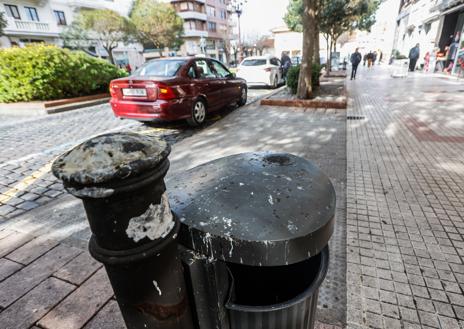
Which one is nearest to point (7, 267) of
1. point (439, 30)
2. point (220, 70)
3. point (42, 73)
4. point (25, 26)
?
Result: point (220, 70)

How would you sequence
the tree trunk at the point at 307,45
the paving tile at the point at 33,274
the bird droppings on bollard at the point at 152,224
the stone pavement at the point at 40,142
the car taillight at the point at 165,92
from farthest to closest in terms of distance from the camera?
1. the tree trunk at the point at 307,45
2. the car taillight at the point at 165,92
3. the stone pavement at the point at 40,142
4. the paving tile at the point at 33,274
5. the bird droppings on bollard at the point at 152,224

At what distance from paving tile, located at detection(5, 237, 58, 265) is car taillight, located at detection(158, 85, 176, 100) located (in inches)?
141

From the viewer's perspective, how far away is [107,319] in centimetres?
177

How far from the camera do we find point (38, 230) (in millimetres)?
2748

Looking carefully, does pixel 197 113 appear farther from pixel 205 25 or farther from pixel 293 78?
pixel 205 25

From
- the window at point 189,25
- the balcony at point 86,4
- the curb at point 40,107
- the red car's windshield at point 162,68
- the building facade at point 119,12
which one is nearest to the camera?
the red car's windshield at point 162,68

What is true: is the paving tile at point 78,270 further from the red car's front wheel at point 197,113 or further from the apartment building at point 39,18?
the apartment building at point 39,18

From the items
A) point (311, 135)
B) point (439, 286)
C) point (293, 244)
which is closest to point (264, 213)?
point (293, 244)

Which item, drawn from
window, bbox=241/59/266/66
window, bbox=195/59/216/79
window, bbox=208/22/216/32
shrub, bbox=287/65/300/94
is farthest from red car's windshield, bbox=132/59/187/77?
window, bbox=208/22/216/32

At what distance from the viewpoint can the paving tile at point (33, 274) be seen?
1996 millimetres

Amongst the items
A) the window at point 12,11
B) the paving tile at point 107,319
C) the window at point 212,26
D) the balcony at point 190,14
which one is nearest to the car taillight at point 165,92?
the paving tile at point 107,319

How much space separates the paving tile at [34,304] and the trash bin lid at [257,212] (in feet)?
4.64

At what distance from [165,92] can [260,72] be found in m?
8.86

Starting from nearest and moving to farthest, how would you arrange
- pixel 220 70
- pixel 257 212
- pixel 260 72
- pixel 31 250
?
pixel 257 212
pixel 31 250
pixel 220 70
pixel 260 72
